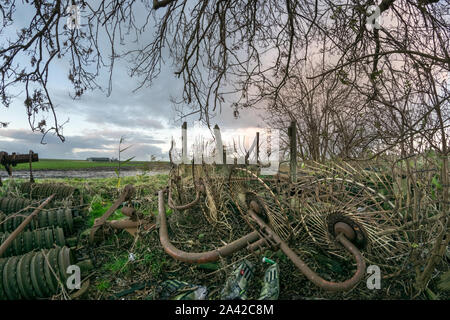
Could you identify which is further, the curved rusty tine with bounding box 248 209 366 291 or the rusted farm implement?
the rusted farm implement

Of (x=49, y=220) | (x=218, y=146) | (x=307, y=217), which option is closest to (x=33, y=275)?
(x=49, y=220)

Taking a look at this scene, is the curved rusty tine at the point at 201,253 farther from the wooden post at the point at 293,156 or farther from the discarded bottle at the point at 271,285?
the wooden post at the point at 293,156

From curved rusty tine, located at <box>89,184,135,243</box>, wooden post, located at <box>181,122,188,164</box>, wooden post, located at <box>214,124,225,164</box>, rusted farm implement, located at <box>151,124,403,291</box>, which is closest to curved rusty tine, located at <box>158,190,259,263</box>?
rusted farm implement, located at <box>151,124,403,291</box>

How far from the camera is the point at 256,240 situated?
2.59 meters

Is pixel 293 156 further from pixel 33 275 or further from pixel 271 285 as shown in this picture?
pixel 33 275

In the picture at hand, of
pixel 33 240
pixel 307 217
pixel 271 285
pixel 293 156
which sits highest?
pixel 293 156

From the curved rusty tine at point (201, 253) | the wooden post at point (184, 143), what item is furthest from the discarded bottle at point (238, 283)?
the wooden post at point (184, 143)

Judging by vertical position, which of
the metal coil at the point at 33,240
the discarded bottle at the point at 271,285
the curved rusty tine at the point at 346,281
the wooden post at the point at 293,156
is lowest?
the discarded bottle at the point at 271,285

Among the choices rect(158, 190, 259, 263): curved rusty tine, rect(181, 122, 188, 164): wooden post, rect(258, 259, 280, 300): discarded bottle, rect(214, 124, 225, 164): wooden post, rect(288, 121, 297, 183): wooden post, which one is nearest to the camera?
rect(158, 190, 259, 263): curved rusty tine

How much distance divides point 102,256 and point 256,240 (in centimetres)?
221

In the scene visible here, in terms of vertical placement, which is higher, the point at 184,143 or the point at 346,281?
the point at 184,143

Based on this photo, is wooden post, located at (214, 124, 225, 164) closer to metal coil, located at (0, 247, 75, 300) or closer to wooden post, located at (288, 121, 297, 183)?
wooden post, located at (288, 121, 297, 183)

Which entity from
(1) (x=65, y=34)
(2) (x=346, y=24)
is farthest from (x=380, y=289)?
(1) (x=65, y=34)

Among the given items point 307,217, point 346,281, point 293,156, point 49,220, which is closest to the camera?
point 346,281
